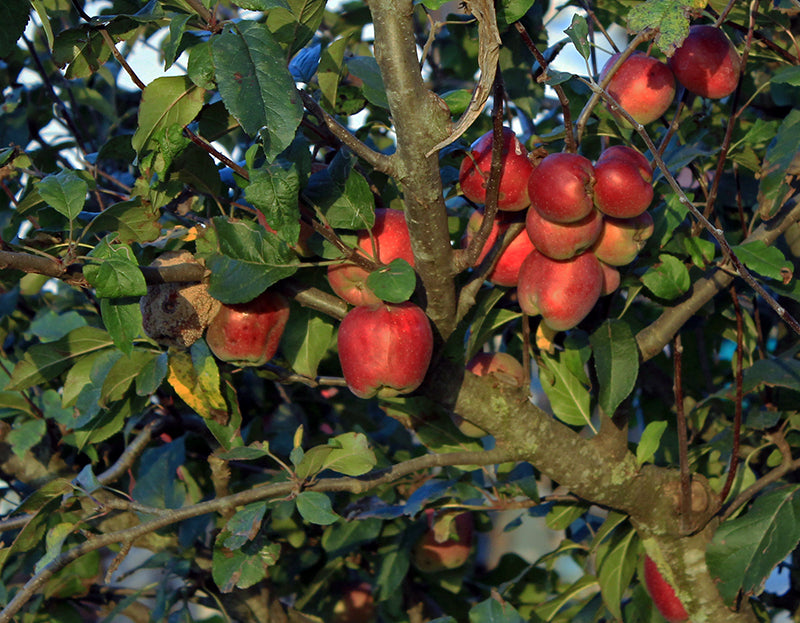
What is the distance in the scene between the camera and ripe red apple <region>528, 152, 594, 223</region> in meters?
0.78

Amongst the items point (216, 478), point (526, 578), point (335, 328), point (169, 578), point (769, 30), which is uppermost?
point (769, 30)

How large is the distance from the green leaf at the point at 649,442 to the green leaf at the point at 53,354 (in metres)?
0.75

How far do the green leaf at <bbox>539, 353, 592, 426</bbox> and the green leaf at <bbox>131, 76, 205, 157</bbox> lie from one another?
589 mm

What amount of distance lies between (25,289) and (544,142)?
92 centimetres

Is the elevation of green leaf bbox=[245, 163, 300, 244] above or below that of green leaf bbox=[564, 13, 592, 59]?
below

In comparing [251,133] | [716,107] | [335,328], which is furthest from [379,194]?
[716,107]

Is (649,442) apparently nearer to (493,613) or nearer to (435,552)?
(493,613)

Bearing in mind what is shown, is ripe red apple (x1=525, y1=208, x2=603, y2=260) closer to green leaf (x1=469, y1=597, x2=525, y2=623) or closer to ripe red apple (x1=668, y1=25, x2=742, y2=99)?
ripe red apple (x1=668, y1=25, x2=742, y2=99)

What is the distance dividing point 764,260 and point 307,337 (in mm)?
571

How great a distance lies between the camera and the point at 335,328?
1048 millimetres

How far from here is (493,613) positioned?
0.90m

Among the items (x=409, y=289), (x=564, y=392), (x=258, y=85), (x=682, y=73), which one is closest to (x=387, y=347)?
(x=409, y=289)

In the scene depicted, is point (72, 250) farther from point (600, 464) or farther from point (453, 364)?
point (600, 464)

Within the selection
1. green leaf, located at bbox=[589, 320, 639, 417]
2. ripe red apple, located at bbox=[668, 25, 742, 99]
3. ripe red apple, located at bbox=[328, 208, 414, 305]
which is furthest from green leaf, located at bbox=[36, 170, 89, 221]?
ripe red apple, located at bbox=[668, 25, 742, 99]
